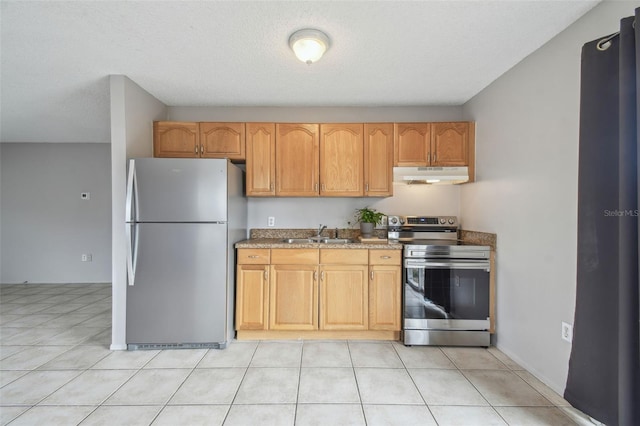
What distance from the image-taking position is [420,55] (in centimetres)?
215

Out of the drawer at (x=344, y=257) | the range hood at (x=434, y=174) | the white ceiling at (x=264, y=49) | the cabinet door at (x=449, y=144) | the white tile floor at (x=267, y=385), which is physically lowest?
the white tile floor at (x=267, y=385)

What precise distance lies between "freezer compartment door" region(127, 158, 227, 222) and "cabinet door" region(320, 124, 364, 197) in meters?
1.05

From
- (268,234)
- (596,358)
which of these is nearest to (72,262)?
(268,234)

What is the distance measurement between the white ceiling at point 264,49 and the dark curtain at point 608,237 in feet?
1.83

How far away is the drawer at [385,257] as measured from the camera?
264cm

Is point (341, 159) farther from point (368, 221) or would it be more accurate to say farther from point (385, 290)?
point (385, 290)

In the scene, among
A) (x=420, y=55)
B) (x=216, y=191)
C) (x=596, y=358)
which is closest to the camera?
(x=596, y=358)

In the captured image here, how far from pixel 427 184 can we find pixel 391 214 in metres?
0.54

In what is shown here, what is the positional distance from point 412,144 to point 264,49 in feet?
5.64

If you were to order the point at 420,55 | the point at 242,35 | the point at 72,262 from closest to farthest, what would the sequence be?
1. the point at 242,35
2. the point at 420,55
3. the point at 72,262

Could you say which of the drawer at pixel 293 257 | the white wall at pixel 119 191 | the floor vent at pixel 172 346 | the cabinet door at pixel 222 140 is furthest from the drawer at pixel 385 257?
the white wall at pixel 119 191

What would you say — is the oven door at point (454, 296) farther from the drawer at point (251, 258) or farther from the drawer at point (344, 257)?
the drawer at point (251, 258)

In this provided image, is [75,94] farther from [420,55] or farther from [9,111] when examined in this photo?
[420,55]

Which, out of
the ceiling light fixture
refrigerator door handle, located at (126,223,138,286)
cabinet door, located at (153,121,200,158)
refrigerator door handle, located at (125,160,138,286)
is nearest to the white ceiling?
the ceiling light fixture
